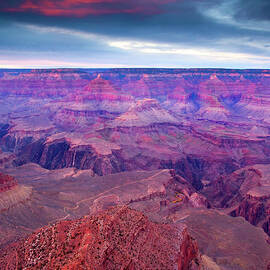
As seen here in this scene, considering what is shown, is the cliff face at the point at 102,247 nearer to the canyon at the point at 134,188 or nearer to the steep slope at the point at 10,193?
the canyon at the point at 134,188

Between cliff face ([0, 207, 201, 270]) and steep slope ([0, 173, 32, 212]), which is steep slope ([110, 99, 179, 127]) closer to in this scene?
steep slope ([0, 173, 32, 212])

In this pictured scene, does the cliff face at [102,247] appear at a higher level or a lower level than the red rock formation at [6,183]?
higher

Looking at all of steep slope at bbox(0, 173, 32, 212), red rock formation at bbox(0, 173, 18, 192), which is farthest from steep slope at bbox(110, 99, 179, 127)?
red rock formation at bbox(0, 173, 18, 192)

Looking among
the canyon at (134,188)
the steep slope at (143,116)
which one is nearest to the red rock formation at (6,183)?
the canyon at (134,188)

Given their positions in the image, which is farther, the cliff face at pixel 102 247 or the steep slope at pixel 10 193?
the steep slope at pixel 10 193

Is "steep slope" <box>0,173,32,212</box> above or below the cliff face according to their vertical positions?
below
